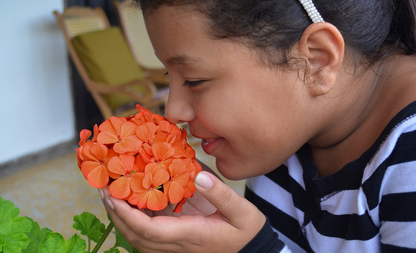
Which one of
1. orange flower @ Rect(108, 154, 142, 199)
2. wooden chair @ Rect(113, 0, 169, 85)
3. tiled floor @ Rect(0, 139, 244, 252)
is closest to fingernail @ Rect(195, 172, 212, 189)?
orange flower @ Rect(108, 154, 142, 199)

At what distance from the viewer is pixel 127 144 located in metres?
0.67

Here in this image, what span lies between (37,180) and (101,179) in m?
2.50

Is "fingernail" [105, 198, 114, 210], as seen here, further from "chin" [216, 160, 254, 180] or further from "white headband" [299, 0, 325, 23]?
"white headband" [299, 0, 325, 23]

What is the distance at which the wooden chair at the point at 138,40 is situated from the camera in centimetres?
363

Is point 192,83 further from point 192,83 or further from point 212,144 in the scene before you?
point 212,144

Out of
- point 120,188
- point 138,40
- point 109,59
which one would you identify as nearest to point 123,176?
A: point 120,188

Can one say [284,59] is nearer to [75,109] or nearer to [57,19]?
[57,19]

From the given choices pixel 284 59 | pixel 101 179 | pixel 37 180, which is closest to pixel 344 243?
pixel 284 59

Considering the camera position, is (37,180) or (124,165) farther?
(37,180)

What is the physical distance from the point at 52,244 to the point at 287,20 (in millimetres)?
527

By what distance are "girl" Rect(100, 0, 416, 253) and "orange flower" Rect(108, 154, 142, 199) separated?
0.13 ft

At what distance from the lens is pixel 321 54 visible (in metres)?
0.77

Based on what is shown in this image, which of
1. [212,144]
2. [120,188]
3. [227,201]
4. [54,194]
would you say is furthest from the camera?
[54,194]

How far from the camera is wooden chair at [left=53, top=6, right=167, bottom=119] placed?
3.02 m
